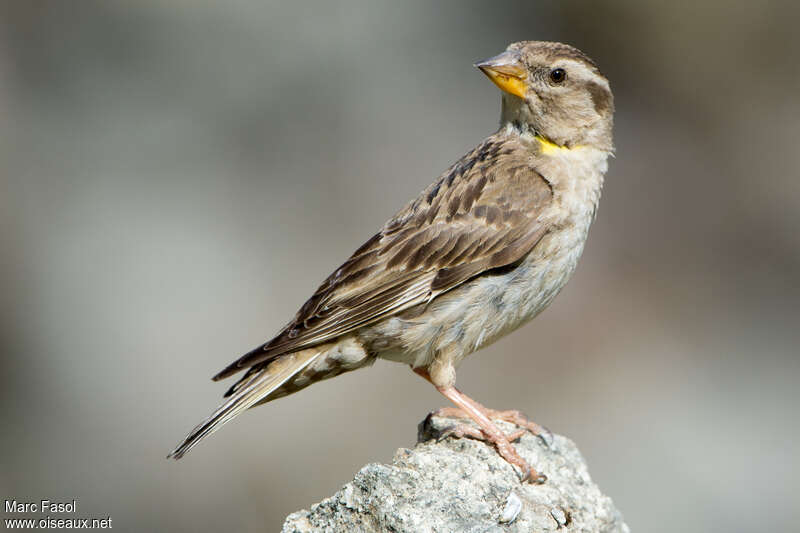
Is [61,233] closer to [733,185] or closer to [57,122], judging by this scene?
[57,122]

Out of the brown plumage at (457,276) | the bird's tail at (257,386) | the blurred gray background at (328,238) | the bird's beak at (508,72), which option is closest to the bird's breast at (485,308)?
the brown plumage at (457,276)

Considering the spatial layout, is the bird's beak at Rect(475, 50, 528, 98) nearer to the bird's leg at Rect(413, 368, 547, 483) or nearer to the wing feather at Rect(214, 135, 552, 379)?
the wing feather at Rect(214, 135, 552, 379)

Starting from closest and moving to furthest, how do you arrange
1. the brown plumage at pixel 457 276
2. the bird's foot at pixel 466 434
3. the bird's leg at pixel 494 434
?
the bird's leg at pixel 494 434
the bird's foot at pixel 466 434
the brown plumage at pixel 457 276

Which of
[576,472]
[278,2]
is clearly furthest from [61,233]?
[576,472]

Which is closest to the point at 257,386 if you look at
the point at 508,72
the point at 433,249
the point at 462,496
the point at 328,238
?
the point at 433,249

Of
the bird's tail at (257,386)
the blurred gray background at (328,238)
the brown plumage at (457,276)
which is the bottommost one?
the bird's tail at (257,386)

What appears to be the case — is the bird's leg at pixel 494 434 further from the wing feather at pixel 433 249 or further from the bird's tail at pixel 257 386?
the bird's tail at pixel 257 386
